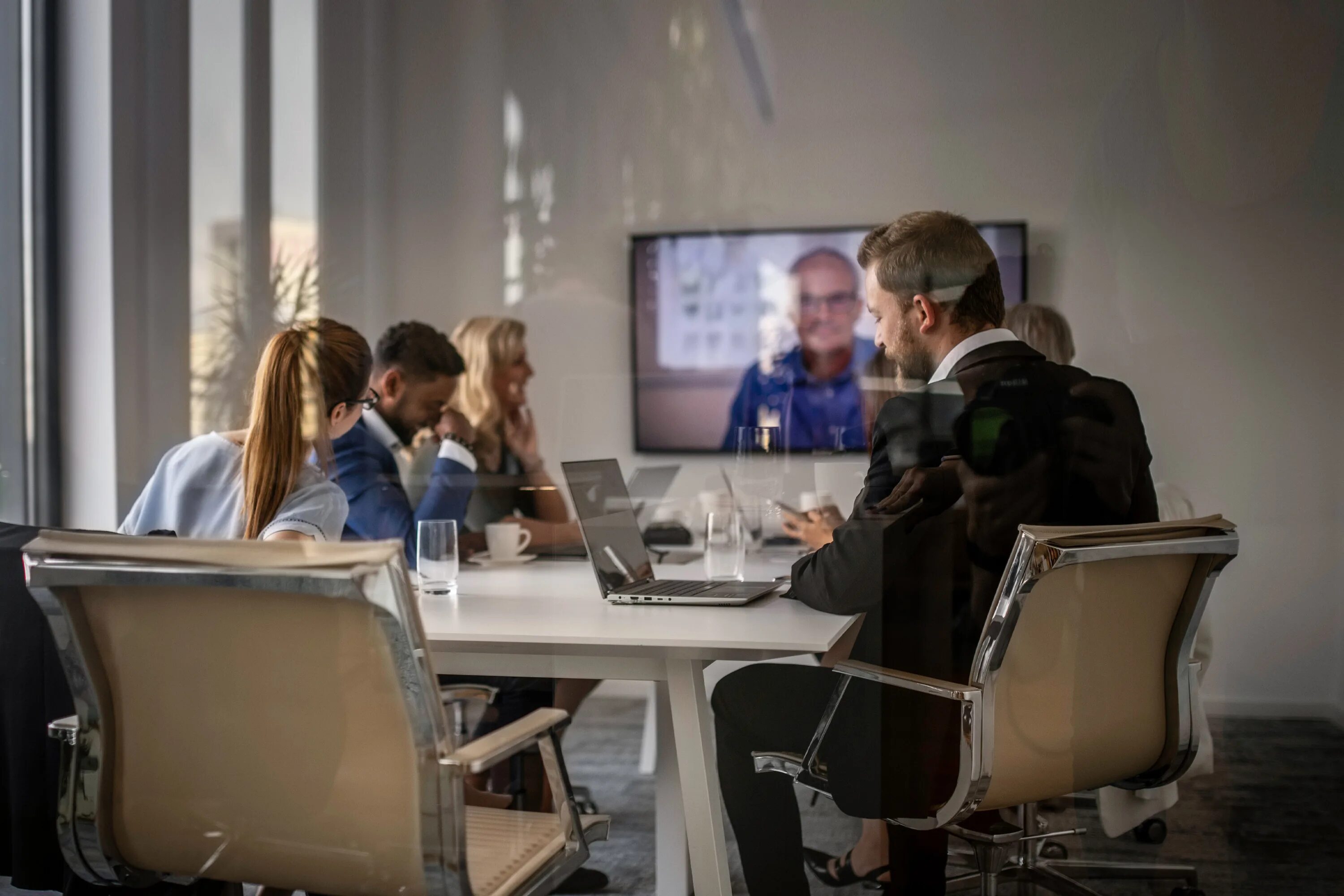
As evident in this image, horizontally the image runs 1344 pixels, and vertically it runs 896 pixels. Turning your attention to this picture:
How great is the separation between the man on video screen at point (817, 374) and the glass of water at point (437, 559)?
0.96 metres

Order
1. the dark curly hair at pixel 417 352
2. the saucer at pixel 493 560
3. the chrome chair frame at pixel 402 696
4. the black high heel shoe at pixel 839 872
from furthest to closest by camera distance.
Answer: the dark curly hair at pixel 417 352 → the saucer at pixel 493 560 → the black high heel shoe at pixel 839 872 → the chrome chair frame at pixel 402 696

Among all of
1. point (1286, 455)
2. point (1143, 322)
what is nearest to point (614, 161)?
point (1143, 322)

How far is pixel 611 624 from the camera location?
1.99 m

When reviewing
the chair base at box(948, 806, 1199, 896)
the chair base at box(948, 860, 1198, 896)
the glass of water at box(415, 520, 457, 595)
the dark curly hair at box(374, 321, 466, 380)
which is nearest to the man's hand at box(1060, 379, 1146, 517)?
the chair base at box(948, 806, 1199, 896)

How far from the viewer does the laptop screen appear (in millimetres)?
2305

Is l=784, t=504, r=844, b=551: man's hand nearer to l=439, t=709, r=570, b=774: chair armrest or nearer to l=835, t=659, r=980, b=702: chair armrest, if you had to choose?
l=835, t=659, r=980, b=702: chair armrest

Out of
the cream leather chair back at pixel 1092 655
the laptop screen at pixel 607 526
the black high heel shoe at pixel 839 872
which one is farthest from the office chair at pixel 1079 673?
the laptop screen at pixel 607 526

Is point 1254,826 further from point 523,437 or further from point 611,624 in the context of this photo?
point 523,437

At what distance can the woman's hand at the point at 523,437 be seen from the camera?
10.4 feet

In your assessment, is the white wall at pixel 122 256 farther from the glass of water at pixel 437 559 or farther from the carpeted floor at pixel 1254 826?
the carpeted floor at pixel 1254 826

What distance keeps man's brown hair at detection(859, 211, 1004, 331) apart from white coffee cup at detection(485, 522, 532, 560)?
1014 mm

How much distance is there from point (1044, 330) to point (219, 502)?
1.67m

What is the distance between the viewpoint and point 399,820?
4.75 ft

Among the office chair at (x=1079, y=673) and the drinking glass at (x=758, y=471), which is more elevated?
the drinking glass at (x=758, y=471)
